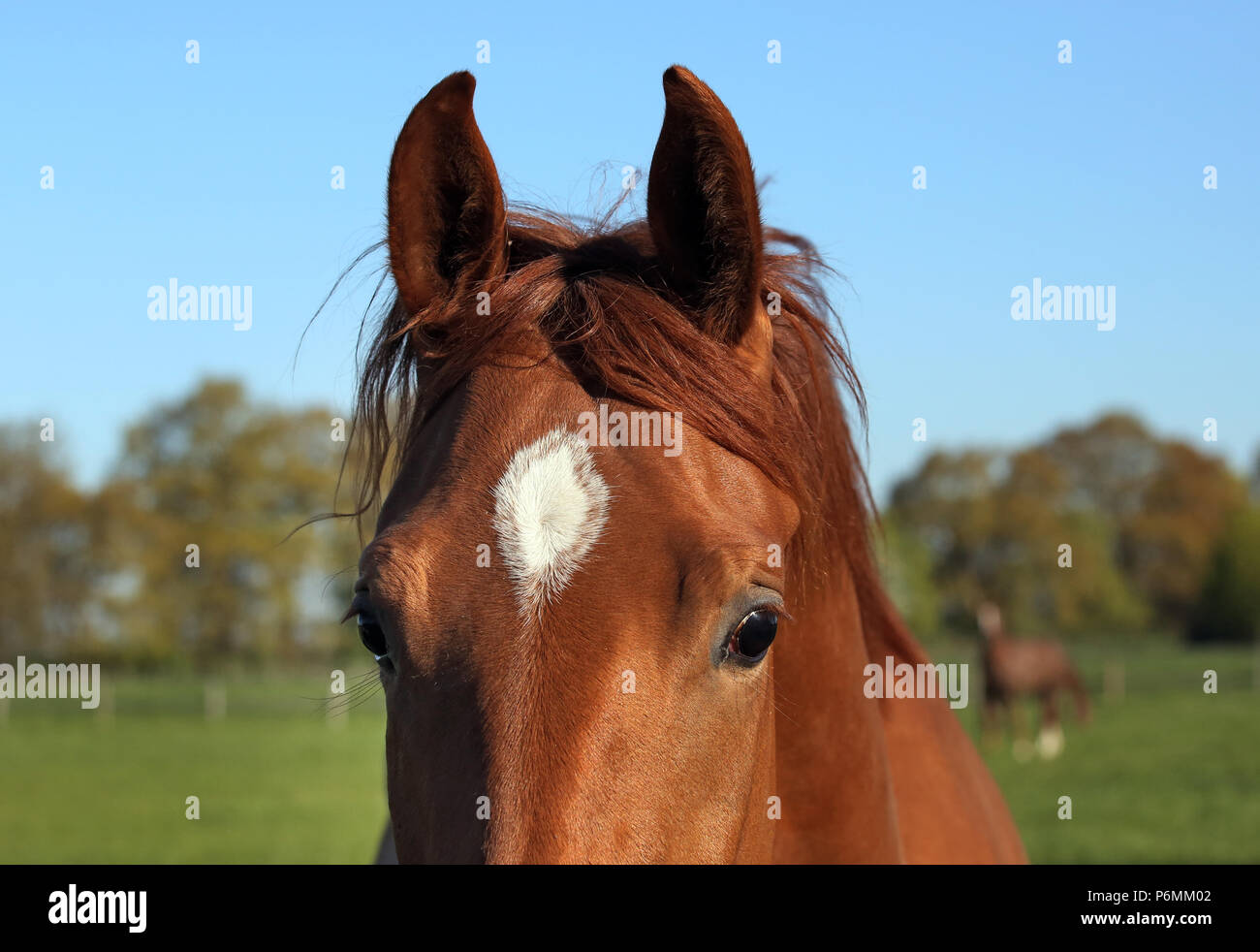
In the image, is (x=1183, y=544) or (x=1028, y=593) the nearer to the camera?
(x=1028, y=593)

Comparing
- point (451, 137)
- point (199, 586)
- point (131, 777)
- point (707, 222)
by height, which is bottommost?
point (131, 777)

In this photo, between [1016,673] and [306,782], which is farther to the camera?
[1016,673]

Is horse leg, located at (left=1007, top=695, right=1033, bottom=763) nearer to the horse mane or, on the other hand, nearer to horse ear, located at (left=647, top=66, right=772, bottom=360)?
the horse mane

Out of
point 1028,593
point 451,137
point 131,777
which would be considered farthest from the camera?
point 1028,593

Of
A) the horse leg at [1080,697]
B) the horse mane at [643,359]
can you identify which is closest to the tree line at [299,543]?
the horse leg at [1080,697]

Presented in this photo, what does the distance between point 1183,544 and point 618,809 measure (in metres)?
62.0

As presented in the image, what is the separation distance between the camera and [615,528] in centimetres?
186

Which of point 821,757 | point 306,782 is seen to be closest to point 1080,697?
point 306,782

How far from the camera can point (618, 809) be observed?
1729 millimetres

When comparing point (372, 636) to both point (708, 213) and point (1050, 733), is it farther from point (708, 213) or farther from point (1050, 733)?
point (1050, 733)

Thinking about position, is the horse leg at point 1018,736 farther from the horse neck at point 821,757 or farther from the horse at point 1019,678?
the horse neck at point 821,757

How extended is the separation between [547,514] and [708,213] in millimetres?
740
